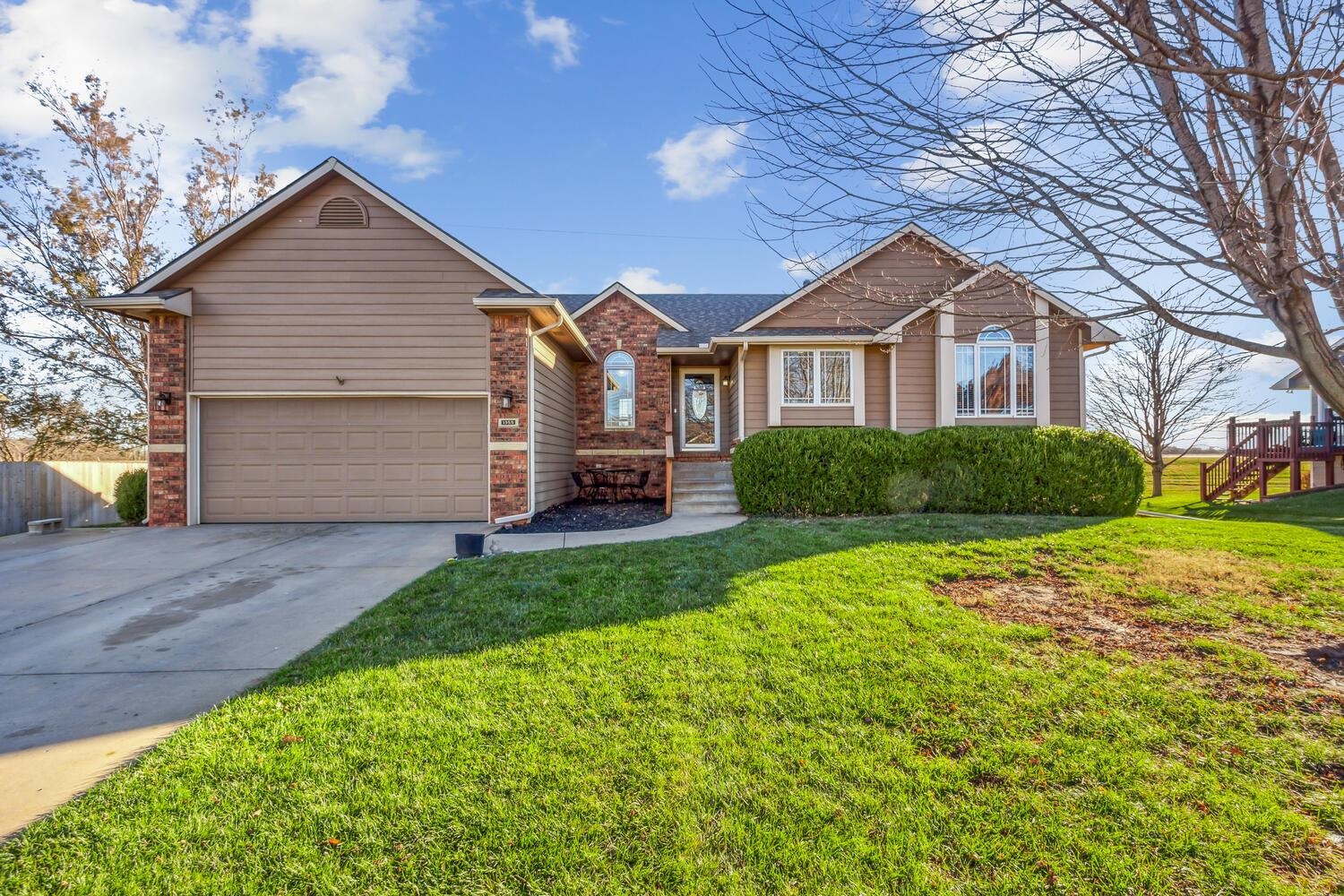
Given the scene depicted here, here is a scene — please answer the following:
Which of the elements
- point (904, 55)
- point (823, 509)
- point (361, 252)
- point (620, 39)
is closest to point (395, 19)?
point (361, 252)

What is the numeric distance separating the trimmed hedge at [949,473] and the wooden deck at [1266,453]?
10720 mm

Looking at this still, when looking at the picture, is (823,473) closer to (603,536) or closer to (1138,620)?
(603,536)

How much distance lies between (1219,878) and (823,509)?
7.24 m

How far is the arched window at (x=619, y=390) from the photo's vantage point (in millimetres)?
14273

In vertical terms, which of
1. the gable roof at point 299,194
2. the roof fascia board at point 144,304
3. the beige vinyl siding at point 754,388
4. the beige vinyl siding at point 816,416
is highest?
the gable roof at point 299,194

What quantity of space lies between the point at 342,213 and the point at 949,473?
10874mm

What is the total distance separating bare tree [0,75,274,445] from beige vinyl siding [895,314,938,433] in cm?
1818

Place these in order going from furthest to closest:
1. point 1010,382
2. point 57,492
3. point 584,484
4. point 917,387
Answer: point 584,484 < point 57,492 < point 917,387 < point 1010,382

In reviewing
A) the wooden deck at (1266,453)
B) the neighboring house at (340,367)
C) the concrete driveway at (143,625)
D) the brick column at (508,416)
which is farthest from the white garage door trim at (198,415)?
the wooden deck at (1266,453)

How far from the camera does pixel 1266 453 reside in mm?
15453

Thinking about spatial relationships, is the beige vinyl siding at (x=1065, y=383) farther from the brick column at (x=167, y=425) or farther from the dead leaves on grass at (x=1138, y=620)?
the brick column at (x=167, y=425)

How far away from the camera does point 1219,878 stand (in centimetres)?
184

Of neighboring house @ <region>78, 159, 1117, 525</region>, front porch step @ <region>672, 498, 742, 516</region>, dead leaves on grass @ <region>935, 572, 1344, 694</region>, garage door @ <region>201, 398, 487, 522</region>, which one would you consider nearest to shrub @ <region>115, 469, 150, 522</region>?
neighboring house @ <region>78, 159, 1117, 525</region>

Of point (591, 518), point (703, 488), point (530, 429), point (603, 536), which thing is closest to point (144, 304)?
point (530, 429)
